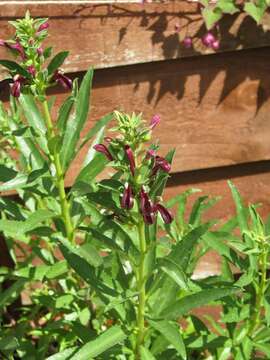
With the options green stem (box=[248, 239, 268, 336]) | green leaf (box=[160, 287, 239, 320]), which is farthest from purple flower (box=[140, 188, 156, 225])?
green stem (box=[248, 239, 268, 336])

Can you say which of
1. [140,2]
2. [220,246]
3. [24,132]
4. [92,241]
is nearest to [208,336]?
[220,246]

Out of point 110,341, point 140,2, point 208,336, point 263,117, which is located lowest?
point 208,336

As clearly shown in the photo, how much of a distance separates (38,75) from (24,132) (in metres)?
0.15

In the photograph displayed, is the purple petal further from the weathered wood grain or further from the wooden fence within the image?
the weathered wood grain

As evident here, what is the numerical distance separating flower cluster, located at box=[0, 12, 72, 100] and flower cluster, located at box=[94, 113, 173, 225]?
26 cm

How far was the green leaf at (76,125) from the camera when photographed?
4.72ft

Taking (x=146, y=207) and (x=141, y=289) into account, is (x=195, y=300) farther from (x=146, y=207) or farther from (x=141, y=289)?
(x=146, y=207)

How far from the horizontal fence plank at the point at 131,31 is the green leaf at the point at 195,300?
2.64ft

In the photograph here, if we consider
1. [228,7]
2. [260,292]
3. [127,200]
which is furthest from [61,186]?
[228,7]

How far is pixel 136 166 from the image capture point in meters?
1.12

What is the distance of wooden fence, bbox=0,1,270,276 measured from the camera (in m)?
1.81

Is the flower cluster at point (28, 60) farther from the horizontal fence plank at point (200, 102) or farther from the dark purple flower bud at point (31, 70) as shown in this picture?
the horizontal fence plank at point (200, 102)

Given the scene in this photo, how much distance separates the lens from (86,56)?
1821 mm

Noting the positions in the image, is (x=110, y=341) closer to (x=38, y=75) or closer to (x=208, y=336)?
(x=208, y=336)
